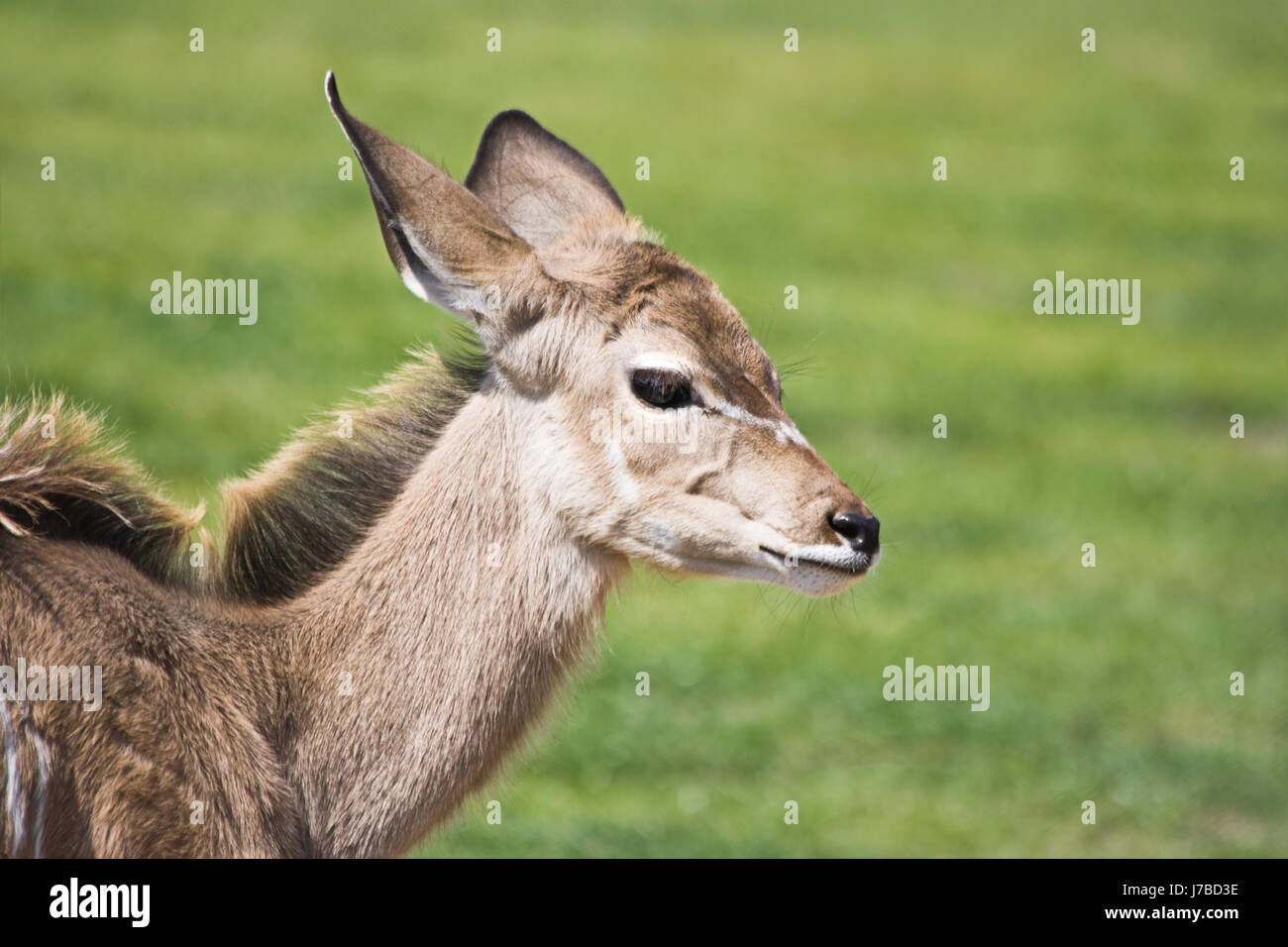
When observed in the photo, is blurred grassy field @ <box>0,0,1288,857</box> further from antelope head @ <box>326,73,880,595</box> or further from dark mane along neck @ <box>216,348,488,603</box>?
dark mane along neck @ <box>216,348,488,603</box>

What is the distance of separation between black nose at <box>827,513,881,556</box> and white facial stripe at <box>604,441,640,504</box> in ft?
2.32

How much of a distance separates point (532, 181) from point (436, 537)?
68.7 inches

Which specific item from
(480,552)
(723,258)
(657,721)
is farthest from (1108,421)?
(480,552)

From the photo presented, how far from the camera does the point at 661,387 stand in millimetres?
6004

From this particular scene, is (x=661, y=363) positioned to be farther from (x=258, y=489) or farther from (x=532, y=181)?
(x=258, y=489)

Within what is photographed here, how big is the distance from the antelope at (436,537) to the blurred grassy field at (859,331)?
46 cm

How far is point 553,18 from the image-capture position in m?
31.0

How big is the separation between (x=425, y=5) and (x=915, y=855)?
76.4ft

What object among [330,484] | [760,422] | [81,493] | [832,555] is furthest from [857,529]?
[81,493]

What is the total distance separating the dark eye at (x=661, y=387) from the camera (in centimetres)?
600

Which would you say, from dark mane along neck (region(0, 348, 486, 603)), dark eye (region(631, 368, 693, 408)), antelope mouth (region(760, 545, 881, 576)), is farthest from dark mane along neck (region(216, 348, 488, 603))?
antelope mouth (region(760, 545, 881, 576))

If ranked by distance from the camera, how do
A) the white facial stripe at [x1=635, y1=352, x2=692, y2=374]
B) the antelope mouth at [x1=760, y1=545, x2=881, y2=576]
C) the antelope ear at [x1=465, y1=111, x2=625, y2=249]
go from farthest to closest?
the antelope ear at [x1=465, y1=111, x2=625, y2=249] < the white facial stripe at [x1=635, y1=352, x2=692, y2=374] < the antelope mouth at [x1=760, y1=545, x2=881, y2=576]

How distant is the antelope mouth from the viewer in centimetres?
587
